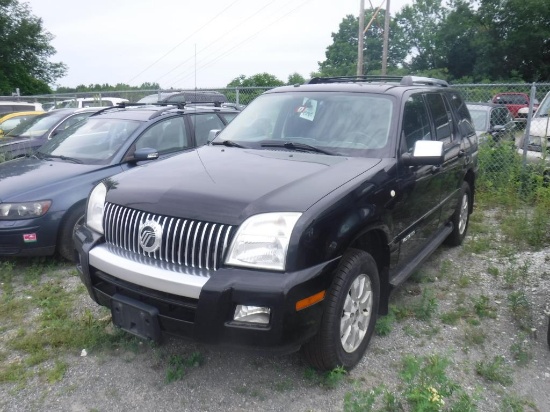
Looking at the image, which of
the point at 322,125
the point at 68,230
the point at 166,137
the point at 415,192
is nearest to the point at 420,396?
the point at 415,192

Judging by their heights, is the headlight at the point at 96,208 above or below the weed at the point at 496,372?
above

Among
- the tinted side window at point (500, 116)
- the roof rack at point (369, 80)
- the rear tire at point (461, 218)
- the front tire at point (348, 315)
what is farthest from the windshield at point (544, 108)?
the front tire at point (348, 315)

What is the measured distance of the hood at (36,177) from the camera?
4.69 meters

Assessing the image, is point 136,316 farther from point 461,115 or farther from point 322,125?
point 461,115

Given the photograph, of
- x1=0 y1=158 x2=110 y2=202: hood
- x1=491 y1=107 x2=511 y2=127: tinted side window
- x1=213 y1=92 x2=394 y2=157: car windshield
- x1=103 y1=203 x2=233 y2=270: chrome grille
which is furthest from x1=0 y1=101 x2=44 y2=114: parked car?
x1=103 y1=203 x2=233 y2=270: chrome grille

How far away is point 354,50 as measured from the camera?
54312 millimetres

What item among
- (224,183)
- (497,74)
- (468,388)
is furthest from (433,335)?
(497,74)

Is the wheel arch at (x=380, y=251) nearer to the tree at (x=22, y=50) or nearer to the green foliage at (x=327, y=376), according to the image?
the green foliage at (x=327, y=376)

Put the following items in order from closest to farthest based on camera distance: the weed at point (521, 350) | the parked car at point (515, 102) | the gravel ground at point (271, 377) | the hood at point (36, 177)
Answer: the gravel ground at point (271, 377) → the weed at point (521, 350) → the hood at point (36, 177) → the parked car at point (515, 102)

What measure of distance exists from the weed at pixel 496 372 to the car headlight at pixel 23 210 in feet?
13.1

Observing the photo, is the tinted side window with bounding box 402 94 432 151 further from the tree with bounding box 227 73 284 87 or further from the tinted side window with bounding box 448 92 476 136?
the tree with bounding box 227 73 284 87

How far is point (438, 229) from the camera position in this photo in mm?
A: 4746

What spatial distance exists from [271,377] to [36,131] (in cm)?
806

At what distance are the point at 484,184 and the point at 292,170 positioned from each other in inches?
244
